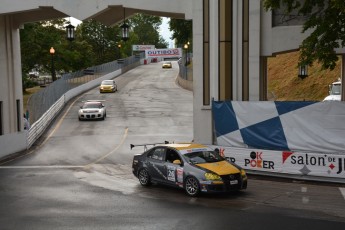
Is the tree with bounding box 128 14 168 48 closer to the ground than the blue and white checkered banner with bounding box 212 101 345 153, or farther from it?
farther from it

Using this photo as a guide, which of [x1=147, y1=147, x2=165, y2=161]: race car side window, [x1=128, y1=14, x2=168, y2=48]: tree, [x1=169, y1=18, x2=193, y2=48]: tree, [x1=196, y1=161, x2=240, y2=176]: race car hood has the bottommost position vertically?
[x1=196, y1=161, x2=240, y2=176]: race car hood

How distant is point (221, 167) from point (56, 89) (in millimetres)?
31582

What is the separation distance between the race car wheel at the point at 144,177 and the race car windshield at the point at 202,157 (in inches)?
72.3

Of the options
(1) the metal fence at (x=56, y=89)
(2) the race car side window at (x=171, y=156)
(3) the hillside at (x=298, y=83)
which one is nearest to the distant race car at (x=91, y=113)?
(1) the metal fence at (x=56, y=89)

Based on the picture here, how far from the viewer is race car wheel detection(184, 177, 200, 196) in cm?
1509

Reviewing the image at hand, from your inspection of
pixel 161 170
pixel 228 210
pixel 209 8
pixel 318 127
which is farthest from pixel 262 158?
pixel 209 8

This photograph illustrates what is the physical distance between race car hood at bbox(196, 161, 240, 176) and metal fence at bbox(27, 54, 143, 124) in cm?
2158

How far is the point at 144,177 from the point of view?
17281mm

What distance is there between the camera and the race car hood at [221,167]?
593 inches

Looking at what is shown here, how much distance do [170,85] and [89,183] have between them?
4635cm

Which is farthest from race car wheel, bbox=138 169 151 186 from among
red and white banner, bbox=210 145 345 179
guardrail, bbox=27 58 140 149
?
guardrail, bbox=27 58 140 149

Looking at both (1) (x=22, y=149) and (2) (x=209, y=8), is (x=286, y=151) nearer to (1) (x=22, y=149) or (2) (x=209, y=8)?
(2) (x=209, y=8)

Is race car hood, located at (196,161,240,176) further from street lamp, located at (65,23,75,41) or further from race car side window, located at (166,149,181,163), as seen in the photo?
street lamp, located at (65,23,75,41)

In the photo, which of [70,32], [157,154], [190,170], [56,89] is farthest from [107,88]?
[190,170]
